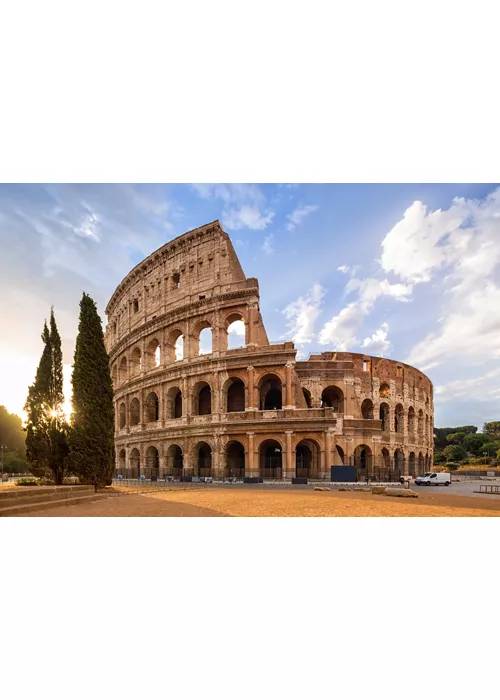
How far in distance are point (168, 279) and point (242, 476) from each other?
49.0ft

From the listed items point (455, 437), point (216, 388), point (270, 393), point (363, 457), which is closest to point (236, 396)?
point (216, 388)

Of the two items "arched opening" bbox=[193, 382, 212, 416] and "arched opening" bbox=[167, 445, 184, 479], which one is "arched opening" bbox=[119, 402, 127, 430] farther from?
"arched opening" bbox=[193, 382, 212, 416]

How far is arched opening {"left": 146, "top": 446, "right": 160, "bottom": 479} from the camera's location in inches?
1077

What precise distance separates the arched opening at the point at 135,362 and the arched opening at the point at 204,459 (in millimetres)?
8578

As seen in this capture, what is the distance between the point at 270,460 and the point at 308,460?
8.65ft

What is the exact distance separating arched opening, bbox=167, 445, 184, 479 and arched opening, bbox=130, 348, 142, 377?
7376mm

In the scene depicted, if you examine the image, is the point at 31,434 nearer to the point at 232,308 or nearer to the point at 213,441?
the point at 213,441

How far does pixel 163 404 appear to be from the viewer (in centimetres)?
2791

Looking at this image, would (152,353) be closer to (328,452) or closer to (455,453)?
(328,452)

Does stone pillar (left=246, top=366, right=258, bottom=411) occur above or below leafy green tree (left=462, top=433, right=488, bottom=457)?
above

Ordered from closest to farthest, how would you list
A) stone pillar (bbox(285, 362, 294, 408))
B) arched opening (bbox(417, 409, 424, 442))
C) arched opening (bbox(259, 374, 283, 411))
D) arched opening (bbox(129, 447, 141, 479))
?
stone pillar (bbox(285, 362, 294, 408))
arched opening (bbox(259, 374, 283, 411))
arched opening (bbox(129, 447, 141, 479))
arched opening (bbox(417, 409, 424, 442))

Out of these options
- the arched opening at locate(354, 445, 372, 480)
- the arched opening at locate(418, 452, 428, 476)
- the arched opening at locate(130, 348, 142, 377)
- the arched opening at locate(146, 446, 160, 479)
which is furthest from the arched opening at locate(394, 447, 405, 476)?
the arched opening at locate(130, 348, 142, 377)

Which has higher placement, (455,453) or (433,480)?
(433,480)

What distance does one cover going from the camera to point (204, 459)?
1057 inches
